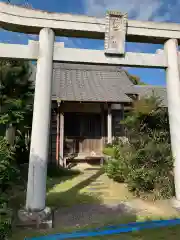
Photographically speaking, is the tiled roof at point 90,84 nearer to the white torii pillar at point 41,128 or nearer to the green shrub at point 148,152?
the green shrub at point 148,152

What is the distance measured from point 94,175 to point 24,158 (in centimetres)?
352

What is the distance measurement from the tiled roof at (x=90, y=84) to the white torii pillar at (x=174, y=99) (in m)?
6.13

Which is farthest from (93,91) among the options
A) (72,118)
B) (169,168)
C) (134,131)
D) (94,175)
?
(169,168)

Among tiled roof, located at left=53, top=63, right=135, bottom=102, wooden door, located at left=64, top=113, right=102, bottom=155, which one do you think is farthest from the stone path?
tiled roof, located at left=53, top=63, right=135, bottom=102

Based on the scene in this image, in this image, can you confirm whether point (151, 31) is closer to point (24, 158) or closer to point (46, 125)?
point (46, 125)

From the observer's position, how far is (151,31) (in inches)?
247

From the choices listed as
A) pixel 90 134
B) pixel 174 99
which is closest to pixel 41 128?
pixel 174 99

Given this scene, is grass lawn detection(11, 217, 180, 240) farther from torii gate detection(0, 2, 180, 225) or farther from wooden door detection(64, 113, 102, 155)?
wooden door detection(64, 113, 102, 155)

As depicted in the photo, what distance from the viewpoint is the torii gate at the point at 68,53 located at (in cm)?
533

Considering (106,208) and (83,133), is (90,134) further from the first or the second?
(106,208)

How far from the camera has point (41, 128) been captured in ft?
17.7

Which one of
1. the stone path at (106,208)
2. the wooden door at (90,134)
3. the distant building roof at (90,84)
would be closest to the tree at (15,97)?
the stone path at (106,208)

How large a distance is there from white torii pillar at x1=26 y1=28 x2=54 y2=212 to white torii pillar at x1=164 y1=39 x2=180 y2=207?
331cm

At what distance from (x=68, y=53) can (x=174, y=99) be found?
10.4ft
